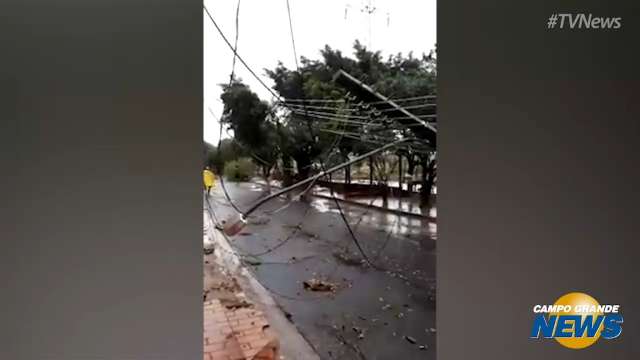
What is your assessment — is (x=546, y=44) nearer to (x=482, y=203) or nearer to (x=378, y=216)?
(x=482, y=203)

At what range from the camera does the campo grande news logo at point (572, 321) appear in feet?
5.33

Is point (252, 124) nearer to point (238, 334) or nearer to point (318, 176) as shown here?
point (318, 176)

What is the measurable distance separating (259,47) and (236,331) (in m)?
1.22

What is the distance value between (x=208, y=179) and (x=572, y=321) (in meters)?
1.67

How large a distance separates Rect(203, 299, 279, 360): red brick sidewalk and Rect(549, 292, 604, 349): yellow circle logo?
1.23 metres

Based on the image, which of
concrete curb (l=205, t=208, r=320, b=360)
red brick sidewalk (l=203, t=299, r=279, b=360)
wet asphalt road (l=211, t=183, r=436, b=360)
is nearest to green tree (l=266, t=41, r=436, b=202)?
wet asphalt road (l=211, t=183, r=436, b=360)

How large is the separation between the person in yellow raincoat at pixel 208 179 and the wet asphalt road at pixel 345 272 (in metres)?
0.04

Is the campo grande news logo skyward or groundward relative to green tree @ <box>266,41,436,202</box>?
groundward

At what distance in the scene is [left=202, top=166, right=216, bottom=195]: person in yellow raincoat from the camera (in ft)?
5.17

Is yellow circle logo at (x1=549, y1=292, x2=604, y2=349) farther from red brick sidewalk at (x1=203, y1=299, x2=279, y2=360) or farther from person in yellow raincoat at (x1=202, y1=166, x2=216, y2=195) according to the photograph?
person in yellow raincoat at (x1=202, y1=166, x2=216, y2=195)

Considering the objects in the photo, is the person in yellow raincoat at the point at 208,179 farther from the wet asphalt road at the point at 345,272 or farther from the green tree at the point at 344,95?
the green tree at the point at 344,95

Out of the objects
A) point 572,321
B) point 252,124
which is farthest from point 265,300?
point 572,321

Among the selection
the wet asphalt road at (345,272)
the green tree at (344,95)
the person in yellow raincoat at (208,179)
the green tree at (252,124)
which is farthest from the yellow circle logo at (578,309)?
the person in yellow raincoat at (208,179)

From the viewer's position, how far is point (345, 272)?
165 cm
